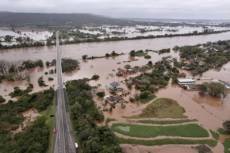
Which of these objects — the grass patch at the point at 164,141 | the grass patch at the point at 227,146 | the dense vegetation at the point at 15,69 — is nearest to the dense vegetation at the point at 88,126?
the grass patch at the point at 164,141

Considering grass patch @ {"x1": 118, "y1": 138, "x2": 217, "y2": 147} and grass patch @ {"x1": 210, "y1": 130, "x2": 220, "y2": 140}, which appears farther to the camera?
grass patch @ {"x1": 210, "y1": 130, "x2": 220, "y2": 140}

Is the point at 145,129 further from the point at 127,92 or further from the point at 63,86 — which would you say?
the point at 63,86

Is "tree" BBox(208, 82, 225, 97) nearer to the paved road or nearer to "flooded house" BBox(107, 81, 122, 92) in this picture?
"flooded house" BBox(107, 81, 122, 92)

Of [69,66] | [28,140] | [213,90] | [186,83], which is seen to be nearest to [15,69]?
[69,66]

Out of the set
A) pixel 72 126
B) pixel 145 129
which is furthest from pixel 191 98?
pixel 72 126

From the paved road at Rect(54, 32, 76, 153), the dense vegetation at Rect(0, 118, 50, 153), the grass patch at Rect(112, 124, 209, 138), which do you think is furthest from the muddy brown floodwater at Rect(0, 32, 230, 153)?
the dense vegetation at Rect(0, 118, 50, 153)

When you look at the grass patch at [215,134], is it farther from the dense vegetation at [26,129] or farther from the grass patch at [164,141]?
the dense vegetation at [26,129]
